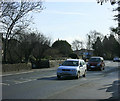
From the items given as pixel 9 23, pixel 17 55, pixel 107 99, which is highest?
pixel 9 23

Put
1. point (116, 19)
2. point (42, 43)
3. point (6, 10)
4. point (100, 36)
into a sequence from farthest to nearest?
1. point (100, 36)
2. point (42, 43)
3. point (6, 10)
4. point (116, 19)

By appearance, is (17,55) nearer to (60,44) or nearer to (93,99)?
(93,99)

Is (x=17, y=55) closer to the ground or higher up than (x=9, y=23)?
closer to the ground

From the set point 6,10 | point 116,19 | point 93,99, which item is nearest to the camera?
point 93,99

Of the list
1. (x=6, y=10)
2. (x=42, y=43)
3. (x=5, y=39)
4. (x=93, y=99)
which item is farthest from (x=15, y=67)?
(x=93, y=99)

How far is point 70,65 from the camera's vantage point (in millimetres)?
19922

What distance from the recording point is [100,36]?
322ft

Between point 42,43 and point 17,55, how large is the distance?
253 inches

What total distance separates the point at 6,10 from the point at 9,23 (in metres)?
3.09

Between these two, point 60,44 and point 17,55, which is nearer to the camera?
point 17,55

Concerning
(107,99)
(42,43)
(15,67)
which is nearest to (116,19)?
(107,99)

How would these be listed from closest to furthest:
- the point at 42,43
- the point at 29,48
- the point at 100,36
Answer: the point at 29,48, the point at 42,43, the point at 100,36

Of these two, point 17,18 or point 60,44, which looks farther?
point 60,44

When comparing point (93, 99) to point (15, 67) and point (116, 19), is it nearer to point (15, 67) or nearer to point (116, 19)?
point (116, 19)
